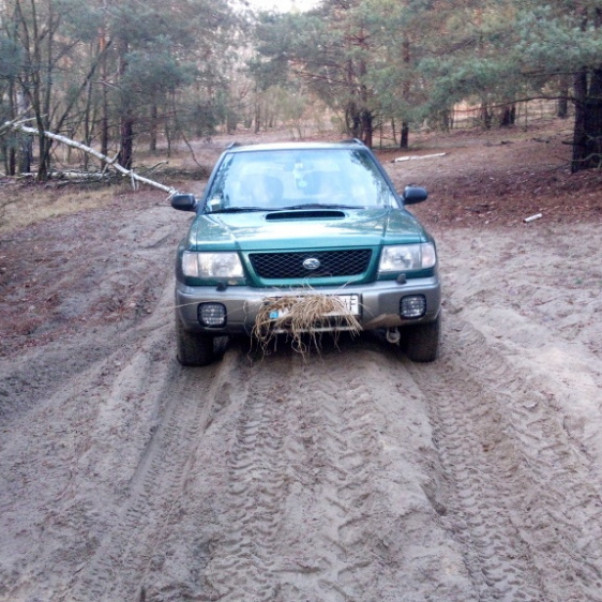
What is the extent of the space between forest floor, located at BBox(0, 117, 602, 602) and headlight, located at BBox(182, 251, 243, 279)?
0.78 meters

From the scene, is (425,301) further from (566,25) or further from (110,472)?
(566,25)

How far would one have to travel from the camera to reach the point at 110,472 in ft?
13.7

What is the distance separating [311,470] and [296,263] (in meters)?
1.77

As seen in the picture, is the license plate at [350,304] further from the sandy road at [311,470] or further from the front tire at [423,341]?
the front tire at [423,341]

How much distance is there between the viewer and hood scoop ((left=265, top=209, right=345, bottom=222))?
19.3 ft

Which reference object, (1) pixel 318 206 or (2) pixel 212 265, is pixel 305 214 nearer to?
(1) pixel 318 206

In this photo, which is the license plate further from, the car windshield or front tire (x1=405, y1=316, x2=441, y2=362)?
the car windshield

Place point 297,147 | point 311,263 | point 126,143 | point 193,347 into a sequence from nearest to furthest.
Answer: point 311,263
point 193,347
point 297,147
point 126,143

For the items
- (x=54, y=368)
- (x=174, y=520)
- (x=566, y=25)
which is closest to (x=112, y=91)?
(x=566, y=25)

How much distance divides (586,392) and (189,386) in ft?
9.42

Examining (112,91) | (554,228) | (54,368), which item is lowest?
(54,368)

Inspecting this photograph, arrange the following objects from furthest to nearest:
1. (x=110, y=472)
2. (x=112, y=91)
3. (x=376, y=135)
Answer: (x=376, y=135) → (x=112, y=91) → (x=110, y=472)

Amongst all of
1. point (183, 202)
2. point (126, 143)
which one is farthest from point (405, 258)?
point (126, 143)

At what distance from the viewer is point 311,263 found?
530 centimetres
